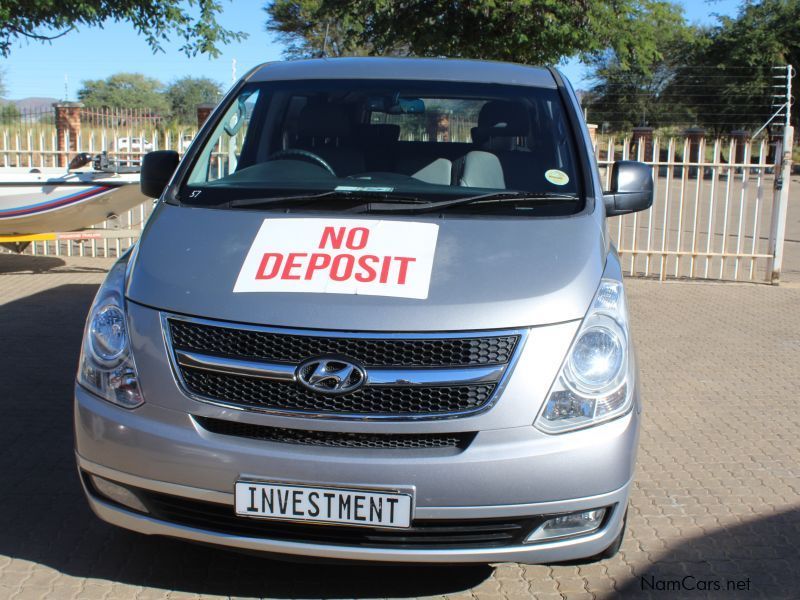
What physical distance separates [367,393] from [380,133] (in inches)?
76.6

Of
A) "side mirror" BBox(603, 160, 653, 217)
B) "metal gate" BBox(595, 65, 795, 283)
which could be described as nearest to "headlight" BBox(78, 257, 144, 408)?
"side mirror" BBox(603, 160, 653, 217)

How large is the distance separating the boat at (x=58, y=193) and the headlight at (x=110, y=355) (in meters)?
6.70

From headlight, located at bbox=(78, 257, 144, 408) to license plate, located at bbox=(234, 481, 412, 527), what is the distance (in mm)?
510

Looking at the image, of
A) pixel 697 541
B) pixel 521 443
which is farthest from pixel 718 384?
pixel 521 443

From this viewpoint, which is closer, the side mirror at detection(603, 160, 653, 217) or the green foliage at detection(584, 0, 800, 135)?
the side mirror at detection(603, 160, 653, 217)

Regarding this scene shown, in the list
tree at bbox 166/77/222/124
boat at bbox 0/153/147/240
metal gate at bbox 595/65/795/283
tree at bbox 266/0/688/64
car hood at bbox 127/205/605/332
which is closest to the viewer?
car hood at bbox 127/205/605/332

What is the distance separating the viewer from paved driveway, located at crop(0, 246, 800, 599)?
339 centimetres

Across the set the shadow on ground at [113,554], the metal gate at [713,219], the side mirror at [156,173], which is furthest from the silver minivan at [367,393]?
the metal gate at [713,219]

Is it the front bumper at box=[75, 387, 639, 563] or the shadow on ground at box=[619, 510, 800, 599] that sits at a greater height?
the front bumper at box=[75, 387, 639, 563]

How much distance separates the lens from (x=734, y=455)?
4.98 metres

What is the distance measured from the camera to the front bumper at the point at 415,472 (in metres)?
2.80

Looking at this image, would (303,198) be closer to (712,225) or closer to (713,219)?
(712,225)

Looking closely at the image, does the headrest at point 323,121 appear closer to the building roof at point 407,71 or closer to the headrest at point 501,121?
the building roof at point 407,71

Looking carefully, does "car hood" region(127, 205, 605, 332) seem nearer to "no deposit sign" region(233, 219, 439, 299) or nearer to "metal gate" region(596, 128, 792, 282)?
"no deposit sign" region(233, 219, 439, 299)
